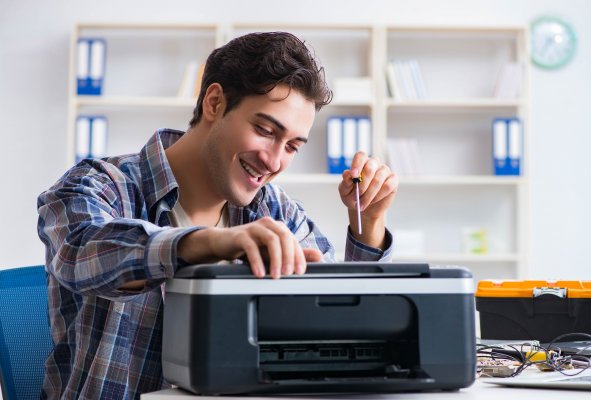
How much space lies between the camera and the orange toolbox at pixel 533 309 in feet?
5.51

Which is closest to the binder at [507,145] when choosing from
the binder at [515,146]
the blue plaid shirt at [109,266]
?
the binder at [515,146]

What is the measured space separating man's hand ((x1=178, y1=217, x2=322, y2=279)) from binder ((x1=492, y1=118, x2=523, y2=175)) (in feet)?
11.4

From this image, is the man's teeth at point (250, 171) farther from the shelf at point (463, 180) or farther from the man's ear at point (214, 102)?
the shelf at point (463, 180)

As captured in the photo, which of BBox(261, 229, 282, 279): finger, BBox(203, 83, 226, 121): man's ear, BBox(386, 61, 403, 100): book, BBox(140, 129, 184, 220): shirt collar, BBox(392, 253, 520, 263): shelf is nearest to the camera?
BBox(261, 229, 282, 279): finger

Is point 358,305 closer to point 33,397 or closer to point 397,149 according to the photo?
point 33,397

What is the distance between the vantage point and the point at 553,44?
14.9ft

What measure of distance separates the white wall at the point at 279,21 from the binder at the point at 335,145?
0.66m

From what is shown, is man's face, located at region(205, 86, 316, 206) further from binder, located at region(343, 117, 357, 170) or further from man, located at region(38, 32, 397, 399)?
binder, located at region(343, 117, 357, 170)

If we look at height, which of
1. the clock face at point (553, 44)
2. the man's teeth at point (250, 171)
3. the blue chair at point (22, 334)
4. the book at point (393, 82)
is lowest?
the blue chair at point (22, 334)

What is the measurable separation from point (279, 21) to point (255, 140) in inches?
126

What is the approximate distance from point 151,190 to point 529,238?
3341 mm

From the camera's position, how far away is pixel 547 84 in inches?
179

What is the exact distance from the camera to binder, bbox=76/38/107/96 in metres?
4.33

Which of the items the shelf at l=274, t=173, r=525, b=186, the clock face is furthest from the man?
the clock face
